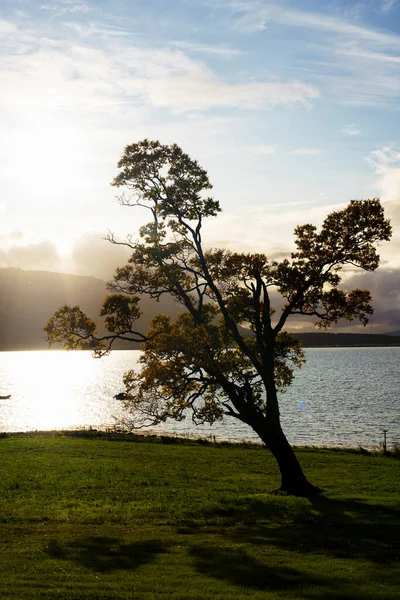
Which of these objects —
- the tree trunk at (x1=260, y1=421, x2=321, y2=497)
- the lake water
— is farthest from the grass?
the lake water

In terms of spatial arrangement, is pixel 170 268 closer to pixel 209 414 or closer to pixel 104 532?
pixel 209 414

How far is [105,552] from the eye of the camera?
63.2 ft

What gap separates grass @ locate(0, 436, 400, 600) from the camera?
15641 millimetres

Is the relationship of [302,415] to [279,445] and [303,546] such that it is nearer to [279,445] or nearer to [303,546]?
[279,445]

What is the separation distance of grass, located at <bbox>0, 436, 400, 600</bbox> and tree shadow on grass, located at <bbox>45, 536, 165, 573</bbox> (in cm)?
4

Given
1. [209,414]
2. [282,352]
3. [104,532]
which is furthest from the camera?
[282,352]

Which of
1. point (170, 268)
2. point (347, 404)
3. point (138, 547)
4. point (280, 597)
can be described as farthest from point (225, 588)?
point (347, 404)

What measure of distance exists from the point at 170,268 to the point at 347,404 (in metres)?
99.1

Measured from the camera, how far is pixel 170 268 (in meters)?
32.9

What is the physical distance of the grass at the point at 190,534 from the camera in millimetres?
15641

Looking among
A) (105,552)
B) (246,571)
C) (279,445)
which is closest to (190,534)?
(105,552)

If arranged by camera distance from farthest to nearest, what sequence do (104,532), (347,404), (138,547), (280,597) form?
1. (347,404)
2. (104,532)
3. (138,547)
4. (280,597)

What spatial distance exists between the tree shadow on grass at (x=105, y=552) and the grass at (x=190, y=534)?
36 mm

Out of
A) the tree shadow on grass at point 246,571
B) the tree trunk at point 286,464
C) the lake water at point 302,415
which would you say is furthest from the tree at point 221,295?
the lake water at point 302,415
